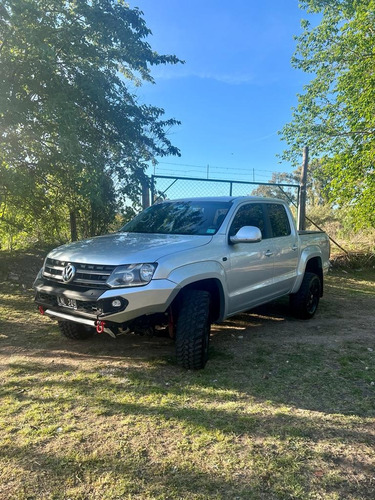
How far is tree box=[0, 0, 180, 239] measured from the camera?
18.0 ft

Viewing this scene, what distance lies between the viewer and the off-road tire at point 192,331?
131 inches

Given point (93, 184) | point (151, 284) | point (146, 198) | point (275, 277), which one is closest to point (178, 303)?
point (151, 284)

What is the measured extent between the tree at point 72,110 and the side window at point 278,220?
2.98m

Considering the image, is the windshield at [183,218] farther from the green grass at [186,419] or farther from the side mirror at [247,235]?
the green grass at [186,419]

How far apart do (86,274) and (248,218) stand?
7.06ft

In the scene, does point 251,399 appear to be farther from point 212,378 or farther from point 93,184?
point 93,184

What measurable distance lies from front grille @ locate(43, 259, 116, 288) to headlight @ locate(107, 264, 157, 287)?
0.07 meters

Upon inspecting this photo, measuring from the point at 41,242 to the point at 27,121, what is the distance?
3.79m

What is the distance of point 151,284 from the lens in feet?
10.2

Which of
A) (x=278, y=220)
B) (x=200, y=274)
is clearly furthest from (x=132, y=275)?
(x=278, y=220)

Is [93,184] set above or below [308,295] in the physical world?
above

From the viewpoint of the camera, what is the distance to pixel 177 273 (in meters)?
3.26

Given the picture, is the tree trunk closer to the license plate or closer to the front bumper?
the license plate

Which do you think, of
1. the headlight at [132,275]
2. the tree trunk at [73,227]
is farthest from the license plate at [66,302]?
the tree trunk at [73,227]
